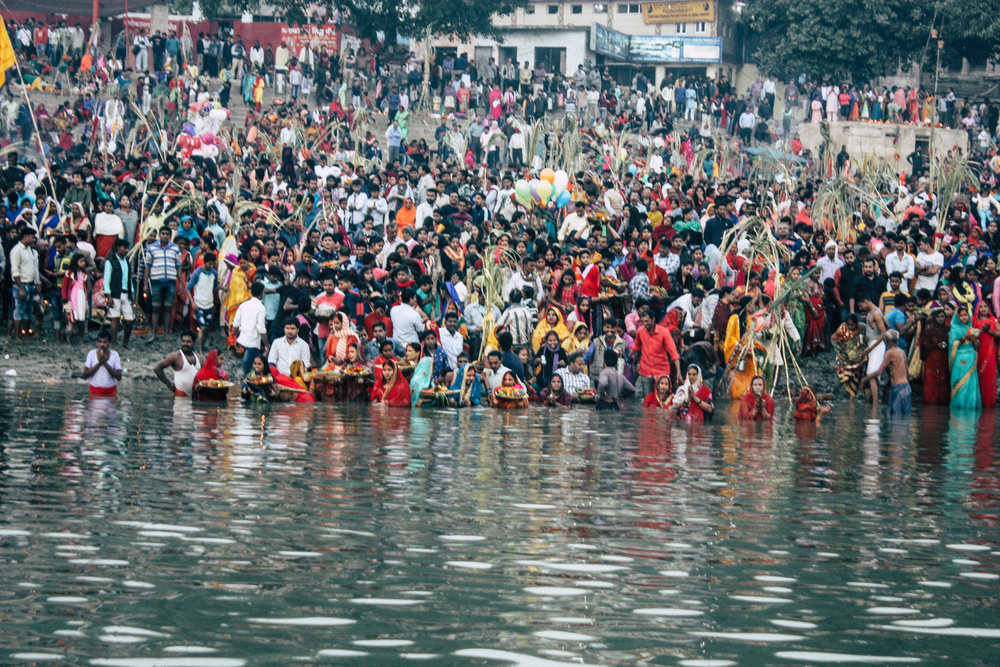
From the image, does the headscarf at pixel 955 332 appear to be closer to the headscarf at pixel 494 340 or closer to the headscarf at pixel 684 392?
the headscarf at pixel 684 392

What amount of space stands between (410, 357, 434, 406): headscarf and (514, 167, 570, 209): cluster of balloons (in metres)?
6.00

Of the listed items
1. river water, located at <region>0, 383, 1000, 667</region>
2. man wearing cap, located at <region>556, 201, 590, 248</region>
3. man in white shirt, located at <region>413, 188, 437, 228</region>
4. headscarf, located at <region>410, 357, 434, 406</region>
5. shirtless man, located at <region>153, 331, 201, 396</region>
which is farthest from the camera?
man in white shirt, located at <region>413, 188, 437, 228</region>

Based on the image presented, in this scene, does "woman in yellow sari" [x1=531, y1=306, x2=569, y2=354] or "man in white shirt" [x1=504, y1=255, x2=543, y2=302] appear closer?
"woman in yellow sari" [x1=531, y1=306, x2=569, y2=354]

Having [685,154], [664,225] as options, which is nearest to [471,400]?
[664,225]

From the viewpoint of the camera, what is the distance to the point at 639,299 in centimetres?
1612

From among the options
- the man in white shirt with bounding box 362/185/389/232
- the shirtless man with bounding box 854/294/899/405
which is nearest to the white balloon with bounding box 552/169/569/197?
the man in white shirt with bounding box 362/185/389/232

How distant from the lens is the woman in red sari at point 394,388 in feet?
47.6

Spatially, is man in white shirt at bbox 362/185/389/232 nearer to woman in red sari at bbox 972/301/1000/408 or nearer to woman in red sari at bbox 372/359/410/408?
woman in red sari at bbox 372/359/410/408

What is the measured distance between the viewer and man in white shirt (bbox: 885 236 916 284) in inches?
659

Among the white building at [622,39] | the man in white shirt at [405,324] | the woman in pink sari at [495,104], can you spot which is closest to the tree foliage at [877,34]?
the white building at [622,39]

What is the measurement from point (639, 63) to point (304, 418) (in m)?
33.0

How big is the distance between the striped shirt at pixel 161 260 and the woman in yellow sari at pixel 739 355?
21.7 feet

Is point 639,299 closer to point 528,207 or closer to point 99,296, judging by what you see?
point 528,207

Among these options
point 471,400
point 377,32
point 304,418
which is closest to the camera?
point 304,418
